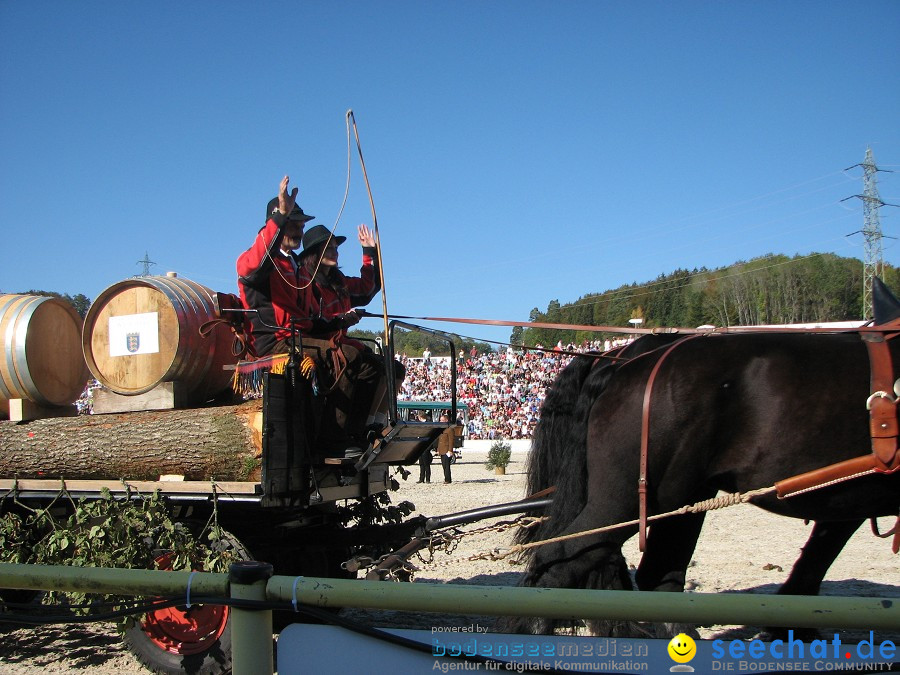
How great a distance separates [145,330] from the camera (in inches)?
193

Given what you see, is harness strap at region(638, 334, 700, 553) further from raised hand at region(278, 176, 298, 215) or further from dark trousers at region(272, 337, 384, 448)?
raised hand at region(278, 176, 298, 215)

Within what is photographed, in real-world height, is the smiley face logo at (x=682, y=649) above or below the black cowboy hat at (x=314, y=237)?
below

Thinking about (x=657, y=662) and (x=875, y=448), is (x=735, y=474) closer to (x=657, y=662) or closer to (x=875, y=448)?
(x=875, y=448)

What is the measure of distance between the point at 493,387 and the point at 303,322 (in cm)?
2635

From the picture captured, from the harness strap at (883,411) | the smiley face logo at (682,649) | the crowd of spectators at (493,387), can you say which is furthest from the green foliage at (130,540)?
the crowd of spectators at (493,387)

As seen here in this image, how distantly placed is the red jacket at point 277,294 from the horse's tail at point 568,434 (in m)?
1.53

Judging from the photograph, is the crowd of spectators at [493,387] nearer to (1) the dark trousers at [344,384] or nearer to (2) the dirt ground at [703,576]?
(2) the dirt ground at [703,576]

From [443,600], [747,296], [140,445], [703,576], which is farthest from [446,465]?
[747,296]

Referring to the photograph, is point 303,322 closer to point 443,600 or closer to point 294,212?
point 294,212

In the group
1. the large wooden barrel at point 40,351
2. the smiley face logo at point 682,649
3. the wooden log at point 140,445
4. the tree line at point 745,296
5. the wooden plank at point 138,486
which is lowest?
the smiley face logo at point 682,649

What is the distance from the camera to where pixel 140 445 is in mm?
4406

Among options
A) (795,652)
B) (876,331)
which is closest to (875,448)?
(876,331)

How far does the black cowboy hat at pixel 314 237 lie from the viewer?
4.95 metres

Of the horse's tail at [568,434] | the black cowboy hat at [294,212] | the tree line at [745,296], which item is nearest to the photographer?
the horse's tail at [568,434]
